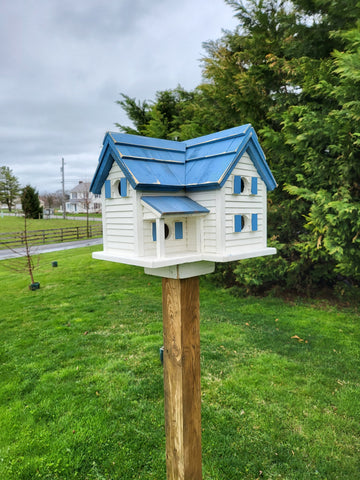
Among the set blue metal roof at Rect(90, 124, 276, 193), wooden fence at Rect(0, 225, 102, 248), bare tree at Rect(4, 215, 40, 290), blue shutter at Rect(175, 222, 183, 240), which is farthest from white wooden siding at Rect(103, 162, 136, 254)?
wooden fence at Rect(0, 225, 102, 248)

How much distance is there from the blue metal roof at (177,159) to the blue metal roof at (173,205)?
0.06 meters

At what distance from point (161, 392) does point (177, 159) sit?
2942mm

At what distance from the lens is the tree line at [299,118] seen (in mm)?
5059

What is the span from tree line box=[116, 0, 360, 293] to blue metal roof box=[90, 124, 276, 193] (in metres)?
3.66

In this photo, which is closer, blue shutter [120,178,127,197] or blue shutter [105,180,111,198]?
blue shutter [120,178,127,197]

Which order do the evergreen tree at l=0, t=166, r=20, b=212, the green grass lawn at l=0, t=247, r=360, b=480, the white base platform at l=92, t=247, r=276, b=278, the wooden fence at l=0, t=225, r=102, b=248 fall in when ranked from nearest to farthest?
the white base platform at l=92, t=247, r=276, b=278 < the green grass lawn at l=0, t=247, r=360, b=480 < the wooden fence at l=0, t=225, r=102, b=248 < the evergreen tree at l=0, t=166, r=20, b=212

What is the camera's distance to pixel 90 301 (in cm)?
713

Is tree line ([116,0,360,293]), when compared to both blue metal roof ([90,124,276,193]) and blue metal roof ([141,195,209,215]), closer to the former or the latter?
blue metal roof ([90,124,276,193])

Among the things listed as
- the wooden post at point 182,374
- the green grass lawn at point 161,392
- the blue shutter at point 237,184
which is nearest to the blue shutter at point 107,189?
the wooden post at point 182,374

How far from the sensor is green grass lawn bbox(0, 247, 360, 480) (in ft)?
9.22

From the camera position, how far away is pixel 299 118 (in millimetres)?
5484

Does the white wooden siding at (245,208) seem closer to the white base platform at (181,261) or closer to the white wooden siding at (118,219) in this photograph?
the white base platform at (181,261)

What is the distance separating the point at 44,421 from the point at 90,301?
3947 millimetres

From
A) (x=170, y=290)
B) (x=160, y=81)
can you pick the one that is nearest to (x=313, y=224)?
(x=170, y=290)
